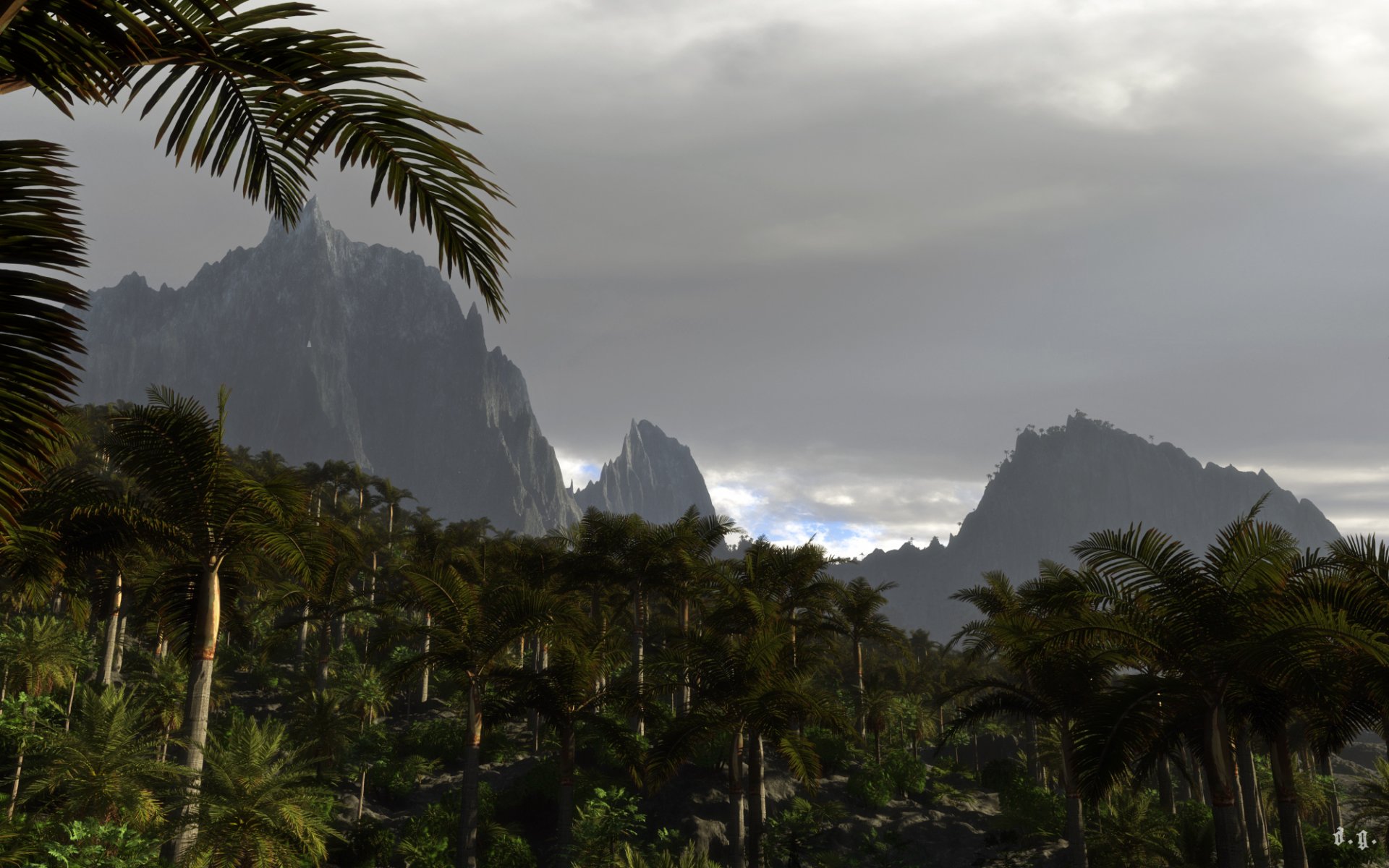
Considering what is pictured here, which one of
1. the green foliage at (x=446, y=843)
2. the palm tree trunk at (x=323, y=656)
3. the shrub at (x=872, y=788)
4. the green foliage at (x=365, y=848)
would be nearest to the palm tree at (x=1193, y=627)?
the green foliage at (x=446, y=843)

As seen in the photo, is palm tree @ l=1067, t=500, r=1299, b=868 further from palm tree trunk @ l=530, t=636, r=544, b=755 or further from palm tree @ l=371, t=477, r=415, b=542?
palm tree @ l=371, t=477, r=415, b=542

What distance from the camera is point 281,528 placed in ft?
42.8

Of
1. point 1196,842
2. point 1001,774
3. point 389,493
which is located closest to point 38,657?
point 1196,842

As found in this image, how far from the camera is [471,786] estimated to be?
18.6 m

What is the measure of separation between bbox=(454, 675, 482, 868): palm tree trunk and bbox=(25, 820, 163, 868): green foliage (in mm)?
7195

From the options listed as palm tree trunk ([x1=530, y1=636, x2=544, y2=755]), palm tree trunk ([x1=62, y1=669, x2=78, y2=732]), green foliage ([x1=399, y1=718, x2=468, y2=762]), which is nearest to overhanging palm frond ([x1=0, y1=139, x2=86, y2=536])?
palm tree trunk ([x1=62, y1=669, x2=78, y2=732])

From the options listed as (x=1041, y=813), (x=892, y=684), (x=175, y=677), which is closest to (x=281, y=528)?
(x=175, y=677)

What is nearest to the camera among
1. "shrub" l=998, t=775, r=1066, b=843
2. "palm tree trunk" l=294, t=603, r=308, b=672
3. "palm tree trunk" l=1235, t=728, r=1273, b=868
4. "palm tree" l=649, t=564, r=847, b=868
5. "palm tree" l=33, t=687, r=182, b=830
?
"palm tree" l=33, t=687, r=182, b=830

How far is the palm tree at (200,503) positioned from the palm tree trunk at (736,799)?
1032cm

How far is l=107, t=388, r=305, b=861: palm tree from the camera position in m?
12.4

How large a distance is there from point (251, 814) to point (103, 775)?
309 cm

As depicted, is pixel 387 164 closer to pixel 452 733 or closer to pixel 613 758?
pixel 613 758

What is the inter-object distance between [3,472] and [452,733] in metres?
32.8

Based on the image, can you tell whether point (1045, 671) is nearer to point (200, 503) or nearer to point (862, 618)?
point (200, 503)
